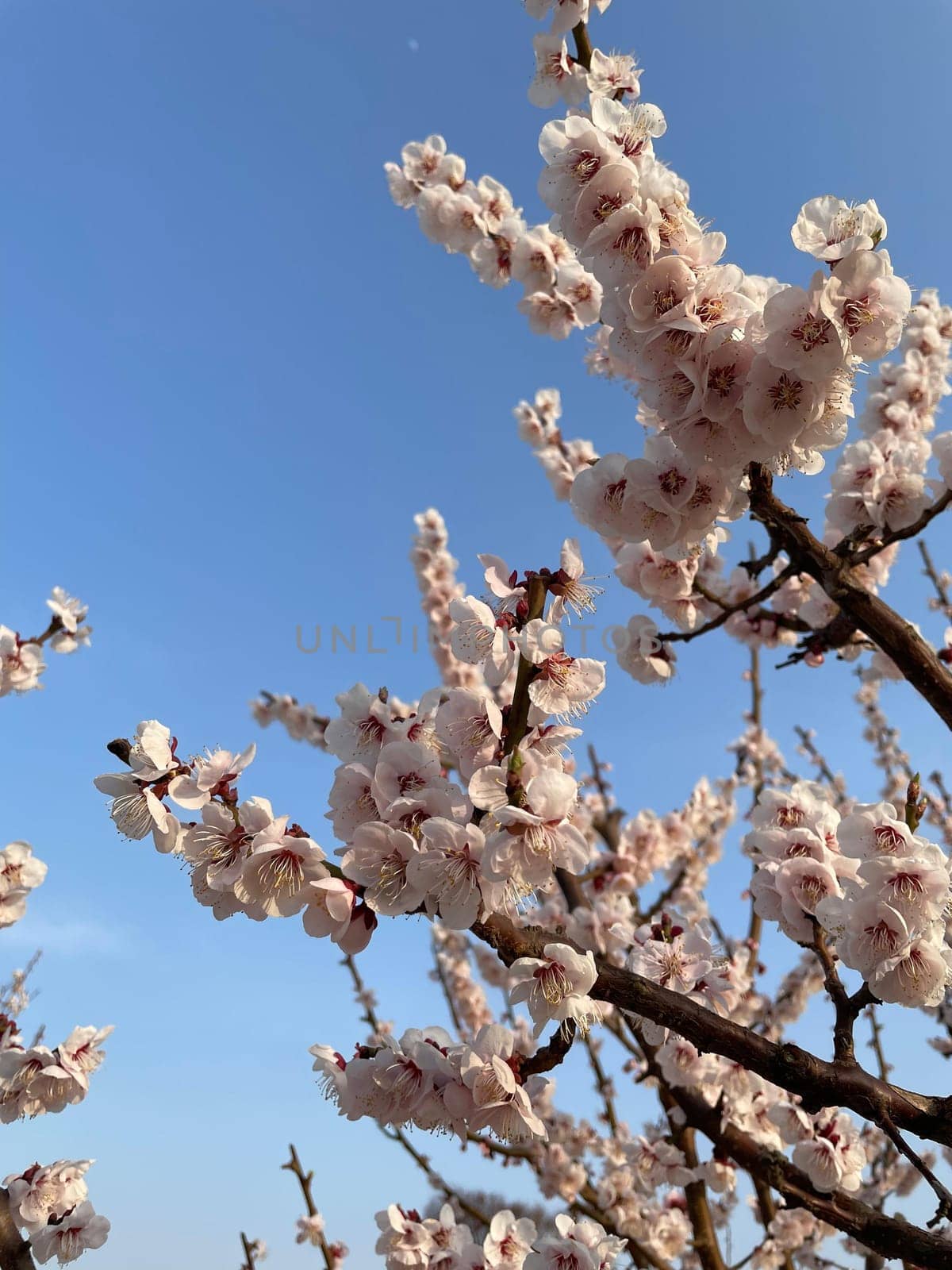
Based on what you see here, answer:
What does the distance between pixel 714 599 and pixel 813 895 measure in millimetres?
1136

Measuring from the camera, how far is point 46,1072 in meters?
3.13

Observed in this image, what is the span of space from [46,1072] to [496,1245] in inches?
77.8

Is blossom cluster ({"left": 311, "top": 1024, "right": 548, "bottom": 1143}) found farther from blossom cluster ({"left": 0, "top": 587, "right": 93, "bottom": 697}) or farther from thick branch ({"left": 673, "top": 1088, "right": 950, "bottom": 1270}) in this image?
blossom cluster ({"left": 0, "top": 587, "right": 93, "bottom": 697})

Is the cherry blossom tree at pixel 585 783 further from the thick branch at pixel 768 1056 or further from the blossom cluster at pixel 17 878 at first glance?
the blossom cluster at pixel 17 878

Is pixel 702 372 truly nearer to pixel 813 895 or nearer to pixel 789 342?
pixel 789 342

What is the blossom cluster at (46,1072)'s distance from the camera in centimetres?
316

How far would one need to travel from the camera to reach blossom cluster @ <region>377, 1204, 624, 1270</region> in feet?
6.82

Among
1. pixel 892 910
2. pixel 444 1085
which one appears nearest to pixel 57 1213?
pixel 444 1085

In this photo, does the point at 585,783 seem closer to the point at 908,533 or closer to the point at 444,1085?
the point at 444,1085

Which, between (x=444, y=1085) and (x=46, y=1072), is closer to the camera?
(x=444, y=1085)

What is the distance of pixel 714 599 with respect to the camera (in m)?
2.86

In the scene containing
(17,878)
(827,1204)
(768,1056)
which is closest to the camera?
(768,1056)

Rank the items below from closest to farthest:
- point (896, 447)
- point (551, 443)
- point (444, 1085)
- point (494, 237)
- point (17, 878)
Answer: point (444, 1085) → point (896, 447) → point (17, 878) → point (494, 237) → point (551, 443)

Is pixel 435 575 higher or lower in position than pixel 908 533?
higher
